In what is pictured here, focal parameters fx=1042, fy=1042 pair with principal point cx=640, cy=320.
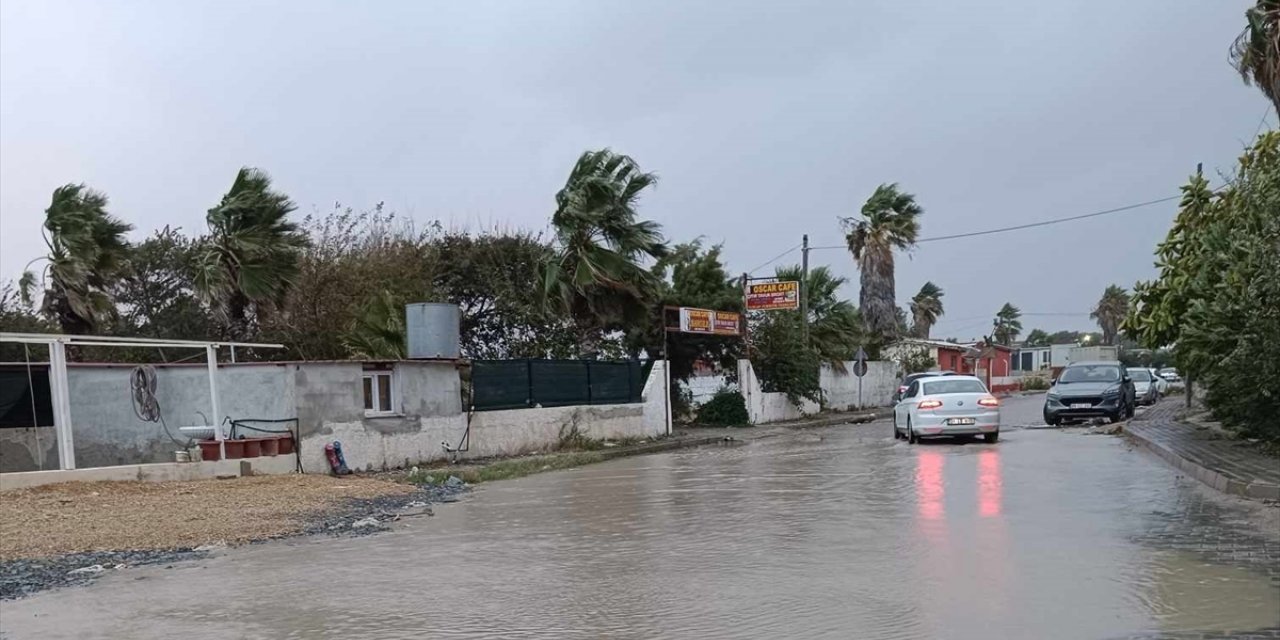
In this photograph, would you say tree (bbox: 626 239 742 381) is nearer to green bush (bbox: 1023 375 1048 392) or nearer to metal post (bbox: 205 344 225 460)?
metal post (bbox: 205 344 225 460)

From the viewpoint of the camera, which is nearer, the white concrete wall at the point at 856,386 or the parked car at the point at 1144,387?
the parked car at the point at 1144,387

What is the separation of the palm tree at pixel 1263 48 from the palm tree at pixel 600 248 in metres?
14.2

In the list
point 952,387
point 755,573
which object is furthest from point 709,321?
point 755,573

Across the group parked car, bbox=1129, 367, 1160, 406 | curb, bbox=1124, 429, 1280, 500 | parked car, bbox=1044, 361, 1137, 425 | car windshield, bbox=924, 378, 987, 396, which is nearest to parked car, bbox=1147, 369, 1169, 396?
parked car, bbox=1129, 367, 1160, 406

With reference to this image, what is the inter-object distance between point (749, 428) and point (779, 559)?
2344 cm

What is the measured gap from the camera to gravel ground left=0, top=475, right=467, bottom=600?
1020 cm

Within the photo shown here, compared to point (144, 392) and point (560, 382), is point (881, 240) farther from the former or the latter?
point (144, 392)

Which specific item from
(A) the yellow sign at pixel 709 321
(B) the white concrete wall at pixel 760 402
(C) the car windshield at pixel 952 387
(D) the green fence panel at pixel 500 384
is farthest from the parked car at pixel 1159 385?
(D) the green fence panel at pixel 500 384

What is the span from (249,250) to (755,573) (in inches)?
624

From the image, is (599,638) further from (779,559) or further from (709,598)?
(779,559)

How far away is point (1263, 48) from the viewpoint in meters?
18.1

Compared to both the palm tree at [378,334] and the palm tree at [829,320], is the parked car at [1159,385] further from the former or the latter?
the palm tree at [378,334]

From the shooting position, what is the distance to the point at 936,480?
595 inches

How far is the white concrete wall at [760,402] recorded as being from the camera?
1340 inches
